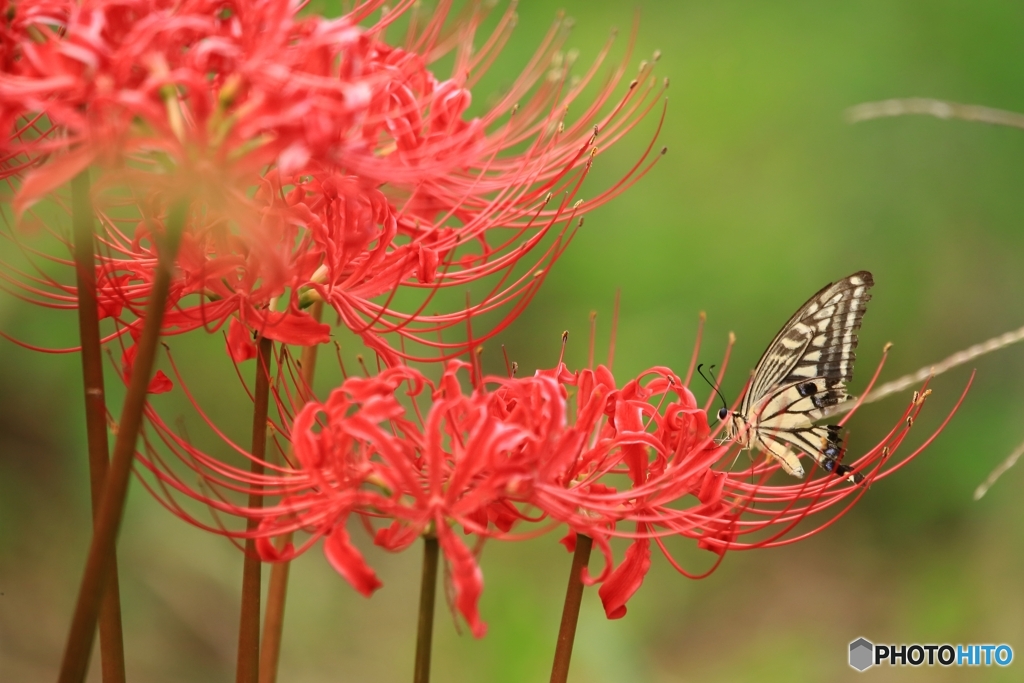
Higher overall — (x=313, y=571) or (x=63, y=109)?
(x=63, y=109)

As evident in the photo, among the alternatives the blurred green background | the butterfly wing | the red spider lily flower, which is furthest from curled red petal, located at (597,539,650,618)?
the blurred green background

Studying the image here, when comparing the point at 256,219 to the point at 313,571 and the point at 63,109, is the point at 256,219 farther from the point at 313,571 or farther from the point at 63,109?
the point at 313,571

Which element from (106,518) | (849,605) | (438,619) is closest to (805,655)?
(849,605)

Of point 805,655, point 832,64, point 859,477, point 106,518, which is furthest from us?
point 832,64

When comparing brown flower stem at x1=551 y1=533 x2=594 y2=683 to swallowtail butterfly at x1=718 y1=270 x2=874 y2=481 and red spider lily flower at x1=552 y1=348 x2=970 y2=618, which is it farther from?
swallowtail butterfly at x1=718 y1=270 x2=874 y2=481

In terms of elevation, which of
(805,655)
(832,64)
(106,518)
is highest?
(832,64)

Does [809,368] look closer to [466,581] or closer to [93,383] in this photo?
[466,581]

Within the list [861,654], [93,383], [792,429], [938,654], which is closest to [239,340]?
[93,383]
